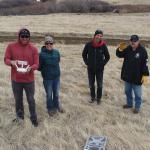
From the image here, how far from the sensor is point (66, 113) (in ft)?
32.9

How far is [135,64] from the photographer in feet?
32.2

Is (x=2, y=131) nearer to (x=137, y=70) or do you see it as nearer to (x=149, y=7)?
(x=137, y=70)

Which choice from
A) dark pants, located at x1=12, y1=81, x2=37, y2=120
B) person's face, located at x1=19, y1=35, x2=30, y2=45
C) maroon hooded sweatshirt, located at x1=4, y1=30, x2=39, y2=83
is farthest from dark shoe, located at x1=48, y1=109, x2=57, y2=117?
person's face, located at x1=19, y1=35, x2=30, y2=45

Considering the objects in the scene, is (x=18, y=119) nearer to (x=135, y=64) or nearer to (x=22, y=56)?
(x=22, y=56)

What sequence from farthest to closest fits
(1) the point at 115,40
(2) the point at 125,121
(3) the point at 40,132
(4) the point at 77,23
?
1. (4) the point at 77,23
2. (1) the point at 115,40
3. (2) the point at 125,121
4. (3) the point at 40,132

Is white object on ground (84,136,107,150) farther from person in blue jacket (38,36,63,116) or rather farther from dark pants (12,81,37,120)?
person in blue jacket (38,36,63,116)

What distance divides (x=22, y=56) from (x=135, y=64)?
252 centimetres

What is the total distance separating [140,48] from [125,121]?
1575 millimetres

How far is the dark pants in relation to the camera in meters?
8.99

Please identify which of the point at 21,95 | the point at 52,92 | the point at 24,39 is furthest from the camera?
the point at 52,92

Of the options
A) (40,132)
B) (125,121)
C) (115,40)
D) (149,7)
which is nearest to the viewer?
(40,132)

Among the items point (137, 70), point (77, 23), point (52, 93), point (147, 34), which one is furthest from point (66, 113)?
point (77, 23)

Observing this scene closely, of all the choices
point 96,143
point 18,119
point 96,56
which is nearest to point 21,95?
point 18,119

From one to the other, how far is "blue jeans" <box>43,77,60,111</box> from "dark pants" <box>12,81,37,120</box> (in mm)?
Answer: 571
